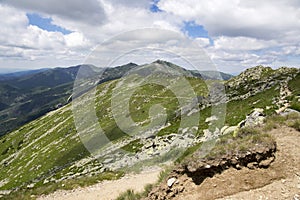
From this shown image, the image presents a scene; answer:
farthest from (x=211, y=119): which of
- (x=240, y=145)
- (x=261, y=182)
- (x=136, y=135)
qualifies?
(x=261, y=182)

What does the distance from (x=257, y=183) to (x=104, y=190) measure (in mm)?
15719

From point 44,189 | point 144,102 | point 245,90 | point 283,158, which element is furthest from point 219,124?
point 144,102

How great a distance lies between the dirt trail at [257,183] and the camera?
10828mm

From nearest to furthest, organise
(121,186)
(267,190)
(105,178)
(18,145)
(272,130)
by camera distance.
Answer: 1. (267,190)
2. (272,130)
3. (121,186)
4. (105,178)
5. (18,145)

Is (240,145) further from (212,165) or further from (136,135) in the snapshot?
(136,135)

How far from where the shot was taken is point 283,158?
1215 centimetres

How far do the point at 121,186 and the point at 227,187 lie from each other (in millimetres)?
14551

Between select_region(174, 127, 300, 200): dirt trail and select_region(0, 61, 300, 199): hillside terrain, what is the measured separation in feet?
15.2

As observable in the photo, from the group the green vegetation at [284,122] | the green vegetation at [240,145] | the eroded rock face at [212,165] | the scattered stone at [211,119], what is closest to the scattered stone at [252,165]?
the eroded rock face at [212,165]

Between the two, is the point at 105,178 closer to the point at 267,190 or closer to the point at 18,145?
the point at 267,190

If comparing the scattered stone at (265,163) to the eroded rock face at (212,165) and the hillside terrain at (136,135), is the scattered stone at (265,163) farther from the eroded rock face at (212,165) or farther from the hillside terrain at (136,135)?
the hillside terrain at (136,135)

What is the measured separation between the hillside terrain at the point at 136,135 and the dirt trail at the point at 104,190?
1.07m

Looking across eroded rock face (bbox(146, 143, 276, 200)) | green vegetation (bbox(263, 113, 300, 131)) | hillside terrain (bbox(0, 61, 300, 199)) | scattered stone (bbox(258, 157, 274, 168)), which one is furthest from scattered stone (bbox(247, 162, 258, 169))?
hillside terrain (bbox(0, 61, 300, 199))

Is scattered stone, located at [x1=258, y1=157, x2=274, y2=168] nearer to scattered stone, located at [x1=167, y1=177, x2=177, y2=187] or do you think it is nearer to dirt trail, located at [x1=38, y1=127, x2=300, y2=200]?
dirt trail, located at [x1=38, y1=127, x2=300, y2=200]
